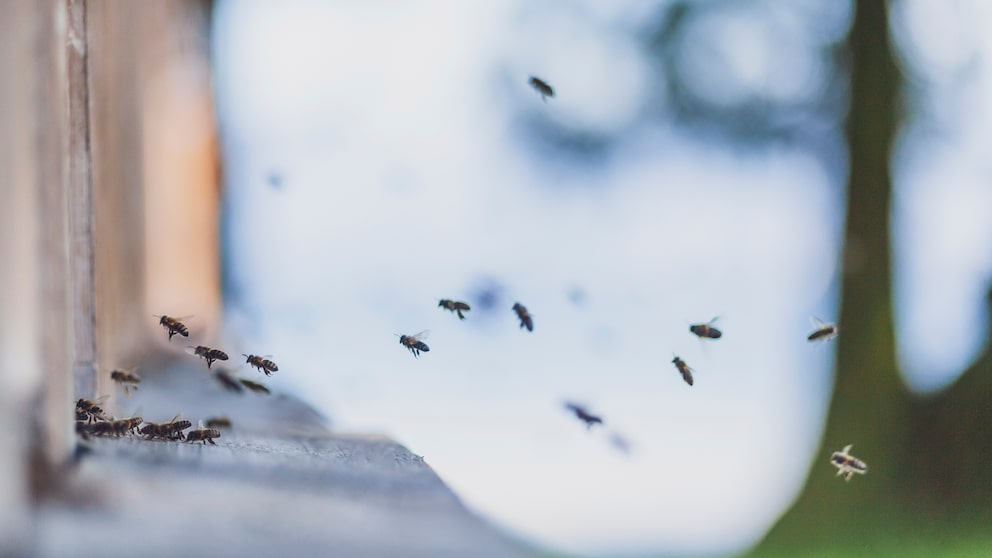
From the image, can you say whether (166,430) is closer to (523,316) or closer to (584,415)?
(523,316)

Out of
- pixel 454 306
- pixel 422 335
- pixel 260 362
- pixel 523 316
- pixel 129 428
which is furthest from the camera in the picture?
pixel 454 306

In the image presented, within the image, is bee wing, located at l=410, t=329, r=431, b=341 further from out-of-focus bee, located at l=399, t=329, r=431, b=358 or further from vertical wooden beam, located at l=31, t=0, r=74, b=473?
vertical wooden beam, located at l=31, t=0, r=74, b=473

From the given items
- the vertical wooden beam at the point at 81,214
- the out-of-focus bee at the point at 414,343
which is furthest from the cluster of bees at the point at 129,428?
the out-of-focus bee at the point at 414,343

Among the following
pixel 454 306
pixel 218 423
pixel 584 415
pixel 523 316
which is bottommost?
pixel 218 423

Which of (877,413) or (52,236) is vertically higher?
(877,413)

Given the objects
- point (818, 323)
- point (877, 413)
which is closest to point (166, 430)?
point (818, 323)

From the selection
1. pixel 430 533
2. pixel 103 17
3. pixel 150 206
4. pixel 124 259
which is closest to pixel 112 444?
pixel 430 533

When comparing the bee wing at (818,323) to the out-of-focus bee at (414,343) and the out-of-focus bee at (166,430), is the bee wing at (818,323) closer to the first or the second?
the out-of-focus bee at (414,343)

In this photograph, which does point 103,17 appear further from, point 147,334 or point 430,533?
point 430,533

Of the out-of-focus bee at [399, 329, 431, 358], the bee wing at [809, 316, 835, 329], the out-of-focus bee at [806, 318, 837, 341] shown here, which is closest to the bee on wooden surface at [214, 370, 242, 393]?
the out-of-focus bee at [399, 329, 431, 358]
